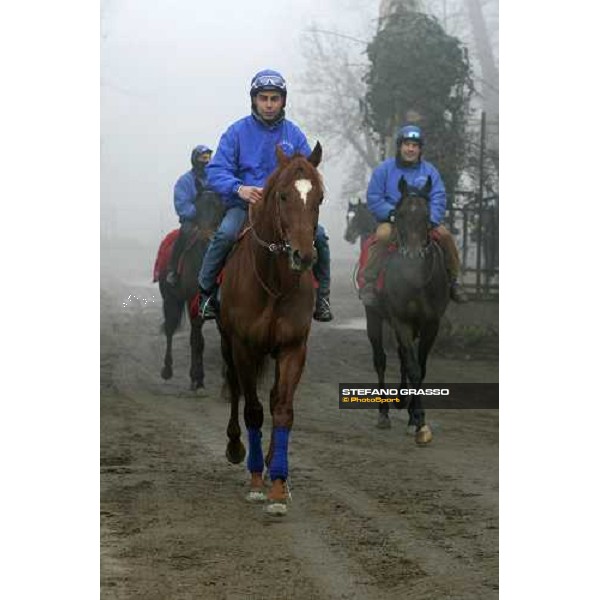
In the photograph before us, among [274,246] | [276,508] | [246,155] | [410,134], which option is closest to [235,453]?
[276,508]

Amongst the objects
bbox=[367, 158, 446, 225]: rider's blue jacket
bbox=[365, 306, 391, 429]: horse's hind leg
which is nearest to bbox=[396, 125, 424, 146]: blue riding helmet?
bbox=[367, 158, 446, 225]: rider's blue jacket

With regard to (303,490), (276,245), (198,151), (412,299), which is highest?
(198,151)

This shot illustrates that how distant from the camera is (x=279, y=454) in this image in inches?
331

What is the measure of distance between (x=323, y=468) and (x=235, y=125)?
2.40 metres

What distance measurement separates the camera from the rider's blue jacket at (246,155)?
9016 millimetres

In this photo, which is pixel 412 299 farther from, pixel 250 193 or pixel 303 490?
pixel 250 193

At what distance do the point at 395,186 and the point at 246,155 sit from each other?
58.8 inches

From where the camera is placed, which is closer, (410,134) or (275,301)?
(275,301)

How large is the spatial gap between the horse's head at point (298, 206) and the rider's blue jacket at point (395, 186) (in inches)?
74.1

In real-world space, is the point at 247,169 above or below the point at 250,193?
above
